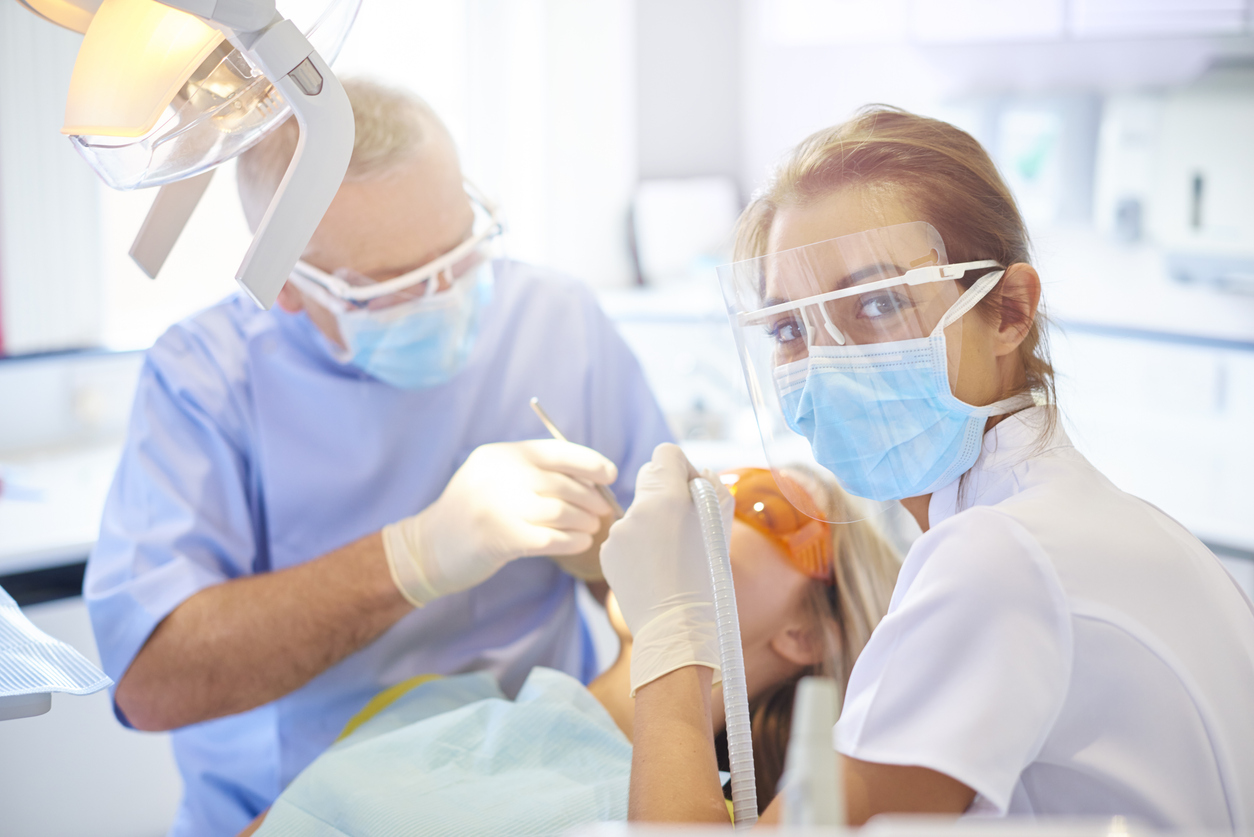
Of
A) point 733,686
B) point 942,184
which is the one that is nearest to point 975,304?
point 942,184

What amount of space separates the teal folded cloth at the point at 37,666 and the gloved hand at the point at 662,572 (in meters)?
0.57

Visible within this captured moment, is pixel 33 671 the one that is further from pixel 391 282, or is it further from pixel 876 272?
pixel 876 272

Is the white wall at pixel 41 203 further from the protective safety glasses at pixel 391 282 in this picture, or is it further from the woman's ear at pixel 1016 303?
the woman's ear at pixel 1016 303

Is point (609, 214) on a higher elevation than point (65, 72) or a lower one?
lower

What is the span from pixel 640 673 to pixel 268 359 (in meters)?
0.89

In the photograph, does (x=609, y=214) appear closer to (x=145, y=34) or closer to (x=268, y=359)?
(x=268, y=359)

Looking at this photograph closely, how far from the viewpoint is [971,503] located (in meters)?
0.96

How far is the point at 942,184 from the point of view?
96 cm

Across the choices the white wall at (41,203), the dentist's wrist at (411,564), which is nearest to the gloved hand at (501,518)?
the dentist's wrist at (411,564)

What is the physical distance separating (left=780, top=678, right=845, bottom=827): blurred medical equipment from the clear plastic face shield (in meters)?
0.48

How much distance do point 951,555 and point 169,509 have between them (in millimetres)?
1179

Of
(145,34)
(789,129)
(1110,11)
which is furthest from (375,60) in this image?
(145,34)

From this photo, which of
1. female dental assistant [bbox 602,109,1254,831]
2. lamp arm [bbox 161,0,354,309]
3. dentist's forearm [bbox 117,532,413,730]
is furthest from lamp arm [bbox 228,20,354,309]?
dentist's forearm [bbox 117,532,413,730]

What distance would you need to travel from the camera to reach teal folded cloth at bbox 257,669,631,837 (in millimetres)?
1182
